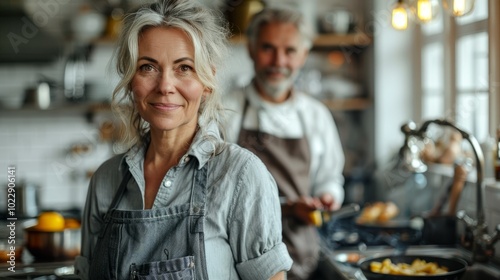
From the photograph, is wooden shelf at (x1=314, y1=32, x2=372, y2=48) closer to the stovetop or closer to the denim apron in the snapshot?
the stovetop

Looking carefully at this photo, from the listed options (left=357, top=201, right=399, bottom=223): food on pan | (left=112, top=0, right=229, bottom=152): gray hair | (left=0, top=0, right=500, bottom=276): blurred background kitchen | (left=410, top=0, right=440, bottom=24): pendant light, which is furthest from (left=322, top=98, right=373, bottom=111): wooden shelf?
(left=112, top=0, right=229, bottom=152): gray hair

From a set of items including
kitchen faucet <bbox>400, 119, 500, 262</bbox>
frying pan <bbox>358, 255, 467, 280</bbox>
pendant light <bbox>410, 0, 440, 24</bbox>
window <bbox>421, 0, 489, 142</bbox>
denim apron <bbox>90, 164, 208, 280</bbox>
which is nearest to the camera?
denim apron <bbox>90, 164, 208, 280</bbox>

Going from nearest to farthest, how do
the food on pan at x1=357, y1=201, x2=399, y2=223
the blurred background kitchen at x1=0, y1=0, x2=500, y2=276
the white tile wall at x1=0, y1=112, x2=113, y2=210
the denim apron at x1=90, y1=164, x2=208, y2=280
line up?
1. the denim apron at x1=90, y1=164, x2=208, y2=280
2. the food on pan at x1=357, y1=201, x2=399, y2=223
3. the blurred background kitchen at x1=0, y1=0, x2=500, y2=276
4. the white tile wall at x1=0, y1=112, x2=113, y2=210

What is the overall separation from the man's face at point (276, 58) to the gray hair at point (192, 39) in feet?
4.50

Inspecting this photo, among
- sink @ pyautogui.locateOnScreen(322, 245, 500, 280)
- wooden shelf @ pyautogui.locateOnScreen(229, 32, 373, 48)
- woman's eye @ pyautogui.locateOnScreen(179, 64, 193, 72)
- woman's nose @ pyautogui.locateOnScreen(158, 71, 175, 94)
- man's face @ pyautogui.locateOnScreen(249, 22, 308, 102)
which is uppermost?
wooden shelf @ pyautogui.locateOnScreen(229, 32, 373, 48)

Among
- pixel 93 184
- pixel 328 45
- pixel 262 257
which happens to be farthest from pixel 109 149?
pixel 262 257

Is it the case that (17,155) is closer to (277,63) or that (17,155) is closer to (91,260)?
(277,63)

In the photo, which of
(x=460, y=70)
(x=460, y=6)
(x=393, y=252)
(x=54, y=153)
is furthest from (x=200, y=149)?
(x=54, y=153)

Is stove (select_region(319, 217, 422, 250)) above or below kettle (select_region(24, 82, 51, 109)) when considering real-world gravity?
below

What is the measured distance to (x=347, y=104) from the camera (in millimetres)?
5113

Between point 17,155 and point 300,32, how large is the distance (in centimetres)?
274

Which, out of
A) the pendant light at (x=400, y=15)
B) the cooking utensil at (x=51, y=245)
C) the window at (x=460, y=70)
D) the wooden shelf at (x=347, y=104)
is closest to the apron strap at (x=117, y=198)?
the cooking utensil at (x=51, y=245)

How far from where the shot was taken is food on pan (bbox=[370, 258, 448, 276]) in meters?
2.48

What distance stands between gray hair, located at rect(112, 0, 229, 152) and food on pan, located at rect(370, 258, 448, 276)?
0.94m
